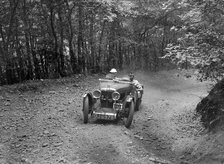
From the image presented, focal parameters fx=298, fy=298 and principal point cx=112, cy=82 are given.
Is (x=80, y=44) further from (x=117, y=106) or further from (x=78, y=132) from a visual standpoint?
(x=78, y=132)

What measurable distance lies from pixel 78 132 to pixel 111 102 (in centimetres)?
178

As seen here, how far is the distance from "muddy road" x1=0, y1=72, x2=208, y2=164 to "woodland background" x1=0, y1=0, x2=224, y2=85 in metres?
1.34

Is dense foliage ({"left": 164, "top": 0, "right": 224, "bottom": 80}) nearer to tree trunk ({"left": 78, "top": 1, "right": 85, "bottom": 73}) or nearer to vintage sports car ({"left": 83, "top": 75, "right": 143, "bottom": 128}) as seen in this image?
vintage sports car ({"left": 83, "top": 75, "right": 143, "bottom": 128})

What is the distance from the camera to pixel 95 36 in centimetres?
1902

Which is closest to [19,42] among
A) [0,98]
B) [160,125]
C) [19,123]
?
[0,98]

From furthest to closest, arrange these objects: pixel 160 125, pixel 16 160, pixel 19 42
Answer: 1. pixel 19 42
2. pixel 160 125
3. pixel 16 160

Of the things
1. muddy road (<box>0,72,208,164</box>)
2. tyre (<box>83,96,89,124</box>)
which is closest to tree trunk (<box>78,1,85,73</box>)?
muddy road (<box>0,72,208,164</box>)

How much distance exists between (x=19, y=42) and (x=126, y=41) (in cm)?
866

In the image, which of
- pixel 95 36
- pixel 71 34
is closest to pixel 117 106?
pixel 71 34

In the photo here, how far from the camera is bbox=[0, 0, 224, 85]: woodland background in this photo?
7965mm

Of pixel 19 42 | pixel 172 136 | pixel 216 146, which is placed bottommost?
pixel 172 136

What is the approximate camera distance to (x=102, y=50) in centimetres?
2012

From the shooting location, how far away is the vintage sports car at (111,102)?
910cm

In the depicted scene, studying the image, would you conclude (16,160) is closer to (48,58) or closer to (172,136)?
(172,136)
